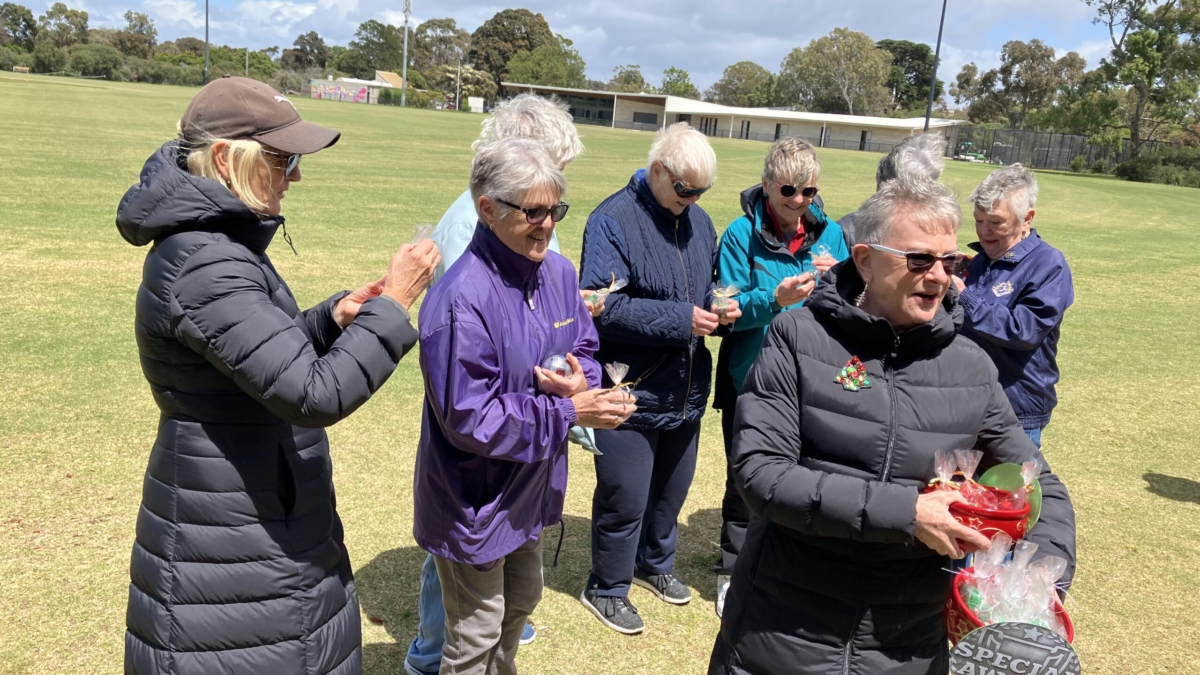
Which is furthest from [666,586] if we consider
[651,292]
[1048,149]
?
[1048,149]

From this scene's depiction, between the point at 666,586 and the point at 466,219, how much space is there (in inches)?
89.5

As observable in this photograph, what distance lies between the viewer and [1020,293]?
3.97m

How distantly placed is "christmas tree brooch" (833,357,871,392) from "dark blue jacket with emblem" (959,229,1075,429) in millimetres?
1830

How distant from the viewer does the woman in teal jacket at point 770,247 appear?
13.3 feet

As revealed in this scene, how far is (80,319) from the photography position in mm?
7973

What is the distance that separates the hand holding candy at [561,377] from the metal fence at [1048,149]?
6274 centimetres

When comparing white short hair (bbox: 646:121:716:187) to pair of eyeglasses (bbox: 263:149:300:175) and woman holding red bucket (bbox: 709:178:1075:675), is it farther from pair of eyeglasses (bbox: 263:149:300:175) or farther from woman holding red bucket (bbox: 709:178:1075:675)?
pair of eyeglasses (bbox: 263:149:300:175)

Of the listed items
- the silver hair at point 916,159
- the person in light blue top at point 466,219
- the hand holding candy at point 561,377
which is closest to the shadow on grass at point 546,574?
the person in light blue top at point 466,219

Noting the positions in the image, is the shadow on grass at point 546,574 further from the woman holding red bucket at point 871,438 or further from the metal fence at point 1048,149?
the metal fence at point 1048,149

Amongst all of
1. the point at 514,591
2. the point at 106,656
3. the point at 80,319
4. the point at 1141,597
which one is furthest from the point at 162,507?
the point at 80,319

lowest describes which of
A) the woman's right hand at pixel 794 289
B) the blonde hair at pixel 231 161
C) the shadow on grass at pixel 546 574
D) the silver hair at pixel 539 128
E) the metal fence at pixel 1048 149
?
the shadow on grass at pixel 546 574

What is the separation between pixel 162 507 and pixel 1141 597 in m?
4.91

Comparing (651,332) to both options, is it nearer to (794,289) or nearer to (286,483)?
(794,289)

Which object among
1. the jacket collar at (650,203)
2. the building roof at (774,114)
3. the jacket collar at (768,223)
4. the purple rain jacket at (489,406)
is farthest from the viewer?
the building roof at (774,114)
